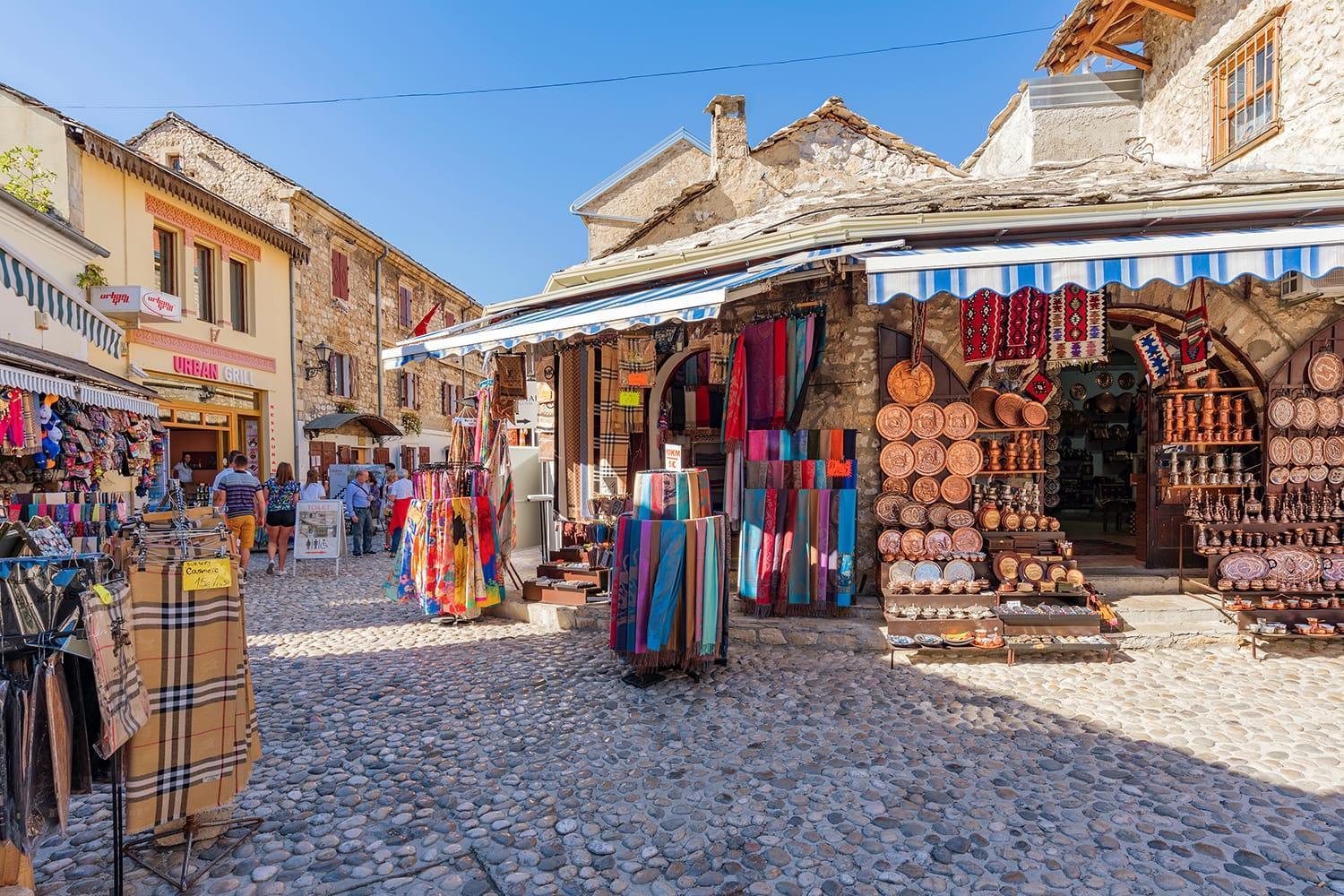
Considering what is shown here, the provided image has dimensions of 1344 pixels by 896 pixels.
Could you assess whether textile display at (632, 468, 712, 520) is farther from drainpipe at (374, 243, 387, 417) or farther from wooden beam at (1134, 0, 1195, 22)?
drainpipe at (374, 243, 387, 417)

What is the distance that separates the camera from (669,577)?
465cm

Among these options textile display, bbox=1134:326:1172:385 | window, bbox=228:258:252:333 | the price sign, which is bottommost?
the price sign

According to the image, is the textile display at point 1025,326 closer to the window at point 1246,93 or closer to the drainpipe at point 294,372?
the window at point 1246,93

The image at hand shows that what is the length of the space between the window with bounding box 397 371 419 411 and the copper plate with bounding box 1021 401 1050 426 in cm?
1898

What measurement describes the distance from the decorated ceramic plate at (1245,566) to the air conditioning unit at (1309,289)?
6.87 ft

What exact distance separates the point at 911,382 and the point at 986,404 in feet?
2.47

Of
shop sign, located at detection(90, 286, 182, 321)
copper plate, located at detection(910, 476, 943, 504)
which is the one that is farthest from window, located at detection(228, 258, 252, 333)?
copper plate, located at detection(910, 476, 943, 504)

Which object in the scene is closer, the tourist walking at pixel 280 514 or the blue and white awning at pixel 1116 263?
the blue and white awning at pixel 1116 263

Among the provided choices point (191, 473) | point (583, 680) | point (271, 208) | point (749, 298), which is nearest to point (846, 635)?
point (583, 680)

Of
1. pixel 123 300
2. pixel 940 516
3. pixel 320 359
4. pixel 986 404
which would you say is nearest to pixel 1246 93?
pixel 986 404

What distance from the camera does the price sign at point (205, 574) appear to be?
2.59 m

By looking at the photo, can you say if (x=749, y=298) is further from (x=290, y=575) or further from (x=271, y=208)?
(x=271, y=208)

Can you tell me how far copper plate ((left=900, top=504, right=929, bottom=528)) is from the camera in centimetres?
591

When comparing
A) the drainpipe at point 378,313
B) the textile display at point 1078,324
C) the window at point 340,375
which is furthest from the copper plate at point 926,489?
the drainpipe at point 378,313
